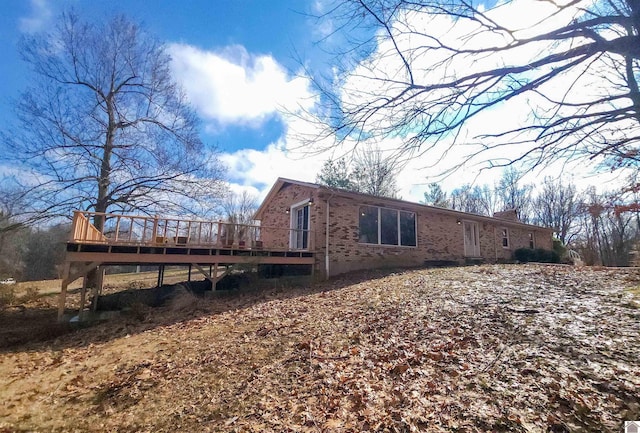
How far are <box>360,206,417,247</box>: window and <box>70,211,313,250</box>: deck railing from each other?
258cm

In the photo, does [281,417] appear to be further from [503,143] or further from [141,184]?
[141,184]

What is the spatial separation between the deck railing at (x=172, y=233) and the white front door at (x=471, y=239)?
9.43m

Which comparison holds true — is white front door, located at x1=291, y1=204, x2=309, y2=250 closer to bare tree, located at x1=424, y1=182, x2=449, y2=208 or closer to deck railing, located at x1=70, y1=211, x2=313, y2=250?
deck railing, located at x1=70, y1=211, x2=313, y2=250

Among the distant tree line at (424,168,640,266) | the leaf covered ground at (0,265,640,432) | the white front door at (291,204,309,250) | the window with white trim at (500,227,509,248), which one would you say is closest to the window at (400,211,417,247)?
the white front door at (291,204,309,250)

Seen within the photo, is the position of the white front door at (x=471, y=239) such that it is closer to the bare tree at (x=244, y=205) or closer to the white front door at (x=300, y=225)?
the white front door at (x=300, y=225)

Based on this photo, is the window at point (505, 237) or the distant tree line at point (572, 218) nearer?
the window at point (505, 237)

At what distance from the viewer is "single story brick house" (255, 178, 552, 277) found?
1226cm

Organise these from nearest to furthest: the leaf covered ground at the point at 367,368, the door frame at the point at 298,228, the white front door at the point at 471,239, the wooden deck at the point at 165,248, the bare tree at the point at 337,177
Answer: the leaf covered ground at the point at 367,368 → the wooden deck at the point at 165,248 → the door frame at the point at 298,228 → the white front door at the point at 471,239 → the bare tree at the point at 337,177

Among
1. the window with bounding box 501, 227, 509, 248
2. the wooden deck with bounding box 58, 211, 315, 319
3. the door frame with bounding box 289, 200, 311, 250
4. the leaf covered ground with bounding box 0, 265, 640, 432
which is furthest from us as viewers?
the window with bounding box 501, 227, 509, 248

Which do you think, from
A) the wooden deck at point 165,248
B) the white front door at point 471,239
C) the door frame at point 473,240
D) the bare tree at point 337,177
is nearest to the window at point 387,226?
the wooden deck at point 165,248

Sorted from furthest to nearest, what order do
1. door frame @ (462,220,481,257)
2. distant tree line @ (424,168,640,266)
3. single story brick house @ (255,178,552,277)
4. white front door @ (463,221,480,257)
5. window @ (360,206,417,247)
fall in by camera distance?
distant tree line @ (424,168,640,266) → white front door @ (463,221,480,257) → door frame @ (462,220,481,257) → window @ (360,206,417,247) → single story brick house @ (255,178,552,277)

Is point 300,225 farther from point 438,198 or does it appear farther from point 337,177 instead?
point 438,198

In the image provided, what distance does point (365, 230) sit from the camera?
1326 centimetres

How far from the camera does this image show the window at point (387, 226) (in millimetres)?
13312
